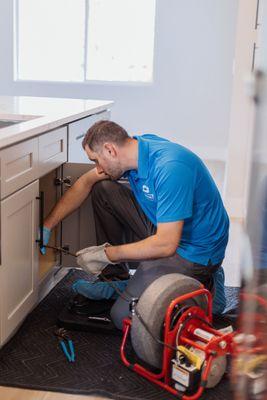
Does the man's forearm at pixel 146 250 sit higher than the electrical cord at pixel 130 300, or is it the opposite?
the man's forearm at pixel 146 250

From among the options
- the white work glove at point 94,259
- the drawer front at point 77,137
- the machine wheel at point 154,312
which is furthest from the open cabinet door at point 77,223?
the machine wheel at point 154,312

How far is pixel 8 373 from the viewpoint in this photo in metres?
1.95

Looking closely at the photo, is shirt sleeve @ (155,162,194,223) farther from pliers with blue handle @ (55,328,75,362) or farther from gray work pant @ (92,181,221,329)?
pliers with blue handle @ (55,328,75,362)

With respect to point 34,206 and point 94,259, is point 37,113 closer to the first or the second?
point 34,206

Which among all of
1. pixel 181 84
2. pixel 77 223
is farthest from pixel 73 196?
pixel 181 84

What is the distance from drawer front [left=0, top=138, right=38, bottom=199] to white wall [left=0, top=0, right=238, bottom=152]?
4.22 metres

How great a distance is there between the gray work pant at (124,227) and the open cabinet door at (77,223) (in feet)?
0.27

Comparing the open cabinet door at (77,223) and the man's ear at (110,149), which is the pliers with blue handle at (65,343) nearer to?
the open cabinet door at (77,223)

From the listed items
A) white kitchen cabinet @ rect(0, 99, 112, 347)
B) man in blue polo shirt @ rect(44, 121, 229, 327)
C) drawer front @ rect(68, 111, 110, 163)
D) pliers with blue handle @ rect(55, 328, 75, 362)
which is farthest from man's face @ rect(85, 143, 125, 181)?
pliers with blue handle @ rect(55, 328, 75, 362)

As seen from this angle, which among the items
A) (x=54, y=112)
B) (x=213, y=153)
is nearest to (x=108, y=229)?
(x=54, y=112)

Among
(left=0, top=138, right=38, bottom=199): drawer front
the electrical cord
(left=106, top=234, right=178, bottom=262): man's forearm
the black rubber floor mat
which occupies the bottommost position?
the black rubber floor mat

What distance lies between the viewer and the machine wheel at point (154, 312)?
187cm

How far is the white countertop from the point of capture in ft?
6.43

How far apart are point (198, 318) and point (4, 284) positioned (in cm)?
63
